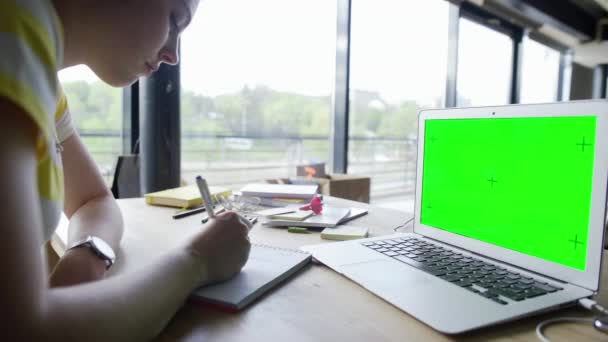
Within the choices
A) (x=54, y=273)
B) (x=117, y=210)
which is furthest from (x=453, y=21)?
(x=54, y=273)

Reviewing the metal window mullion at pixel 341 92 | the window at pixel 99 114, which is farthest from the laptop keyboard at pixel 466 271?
the metal window mullion at pixel 341 92

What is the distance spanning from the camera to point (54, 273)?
0.62 m

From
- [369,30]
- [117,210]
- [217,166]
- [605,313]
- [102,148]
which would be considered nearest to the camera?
[605,313]

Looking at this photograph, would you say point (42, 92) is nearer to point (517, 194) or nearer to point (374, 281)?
point (374, 281)

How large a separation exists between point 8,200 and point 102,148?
7.74ft

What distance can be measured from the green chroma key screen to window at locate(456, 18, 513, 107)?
3.00m

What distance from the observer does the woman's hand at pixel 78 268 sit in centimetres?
60

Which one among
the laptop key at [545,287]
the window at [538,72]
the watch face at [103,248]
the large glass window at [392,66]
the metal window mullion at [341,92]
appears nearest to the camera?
the laptop key at [545,287]

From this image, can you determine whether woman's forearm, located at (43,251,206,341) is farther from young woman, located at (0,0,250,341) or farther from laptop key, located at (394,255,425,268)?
laptop key, located at (394,255,425,268)

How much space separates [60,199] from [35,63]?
0.22m

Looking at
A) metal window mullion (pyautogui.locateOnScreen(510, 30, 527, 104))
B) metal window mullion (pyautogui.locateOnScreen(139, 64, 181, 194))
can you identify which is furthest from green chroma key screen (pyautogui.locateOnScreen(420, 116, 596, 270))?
Answer: metal window mullion (pyautogui.locateOnScreen(510, 30, 527, 104))

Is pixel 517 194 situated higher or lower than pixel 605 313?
higher

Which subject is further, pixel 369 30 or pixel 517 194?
pixel 369 30

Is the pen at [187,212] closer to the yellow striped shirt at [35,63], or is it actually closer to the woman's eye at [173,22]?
the woman's eye at [173,22]
